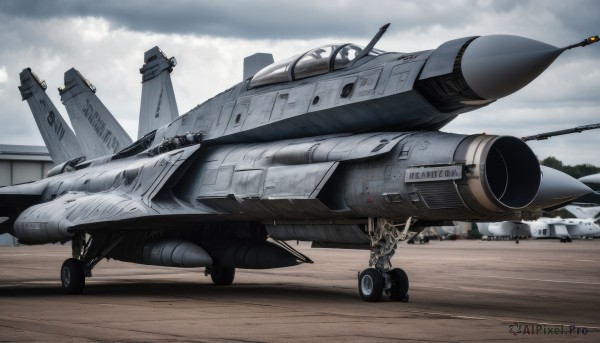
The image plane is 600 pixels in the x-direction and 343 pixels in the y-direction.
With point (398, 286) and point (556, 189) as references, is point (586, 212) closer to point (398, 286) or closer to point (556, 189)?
point (556, 189)

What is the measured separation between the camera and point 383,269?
12062 millimetres

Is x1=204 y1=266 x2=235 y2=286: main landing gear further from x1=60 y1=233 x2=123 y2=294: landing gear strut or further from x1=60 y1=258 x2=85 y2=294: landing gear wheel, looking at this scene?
x1=60 y1=258 x2=85 y2=294: landing gear wheel

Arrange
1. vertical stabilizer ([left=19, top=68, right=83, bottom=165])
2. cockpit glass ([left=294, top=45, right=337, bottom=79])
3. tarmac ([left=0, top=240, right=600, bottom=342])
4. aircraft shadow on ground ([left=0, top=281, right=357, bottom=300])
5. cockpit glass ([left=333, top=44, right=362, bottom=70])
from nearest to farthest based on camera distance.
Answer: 1. tarmac ([left=0, top=240, right=600, bottom=342])
2. cockpit glass ([left=333, top=44, right=362, bottom=70])
3. cockpit glass ([left=294, top=45, right=337, bottom=79])
4. aircraft shadow on ground ([left=0, top=281, right=357, bottom=300])
5. vertical stabilizer ([left=19, top=68, right=83, bottom=165])

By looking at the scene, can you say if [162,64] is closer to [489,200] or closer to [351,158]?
[351,158]

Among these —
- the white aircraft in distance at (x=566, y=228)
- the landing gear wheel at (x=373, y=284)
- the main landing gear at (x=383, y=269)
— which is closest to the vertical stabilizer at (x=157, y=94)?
the main landing gear at (x=383, y=269)

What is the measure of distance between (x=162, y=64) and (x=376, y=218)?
8.75 m

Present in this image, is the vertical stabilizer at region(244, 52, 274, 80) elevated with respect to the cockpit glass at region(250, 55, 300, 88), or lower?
elevated

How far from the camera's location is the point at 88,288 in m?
Answer: 16.4

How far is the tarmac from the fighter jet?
900mm

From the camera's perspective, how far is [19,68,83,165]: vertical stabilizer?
20266 millimetres

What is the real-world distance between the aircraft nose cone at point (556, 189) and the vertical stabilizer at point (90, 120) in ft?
33.6

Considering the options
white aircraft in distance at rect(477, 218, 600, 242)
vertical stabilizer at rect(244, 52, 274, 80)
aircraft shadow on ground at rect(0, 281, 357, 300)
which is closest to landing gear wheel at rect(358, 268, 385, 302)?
aircraft shadow on ground at rect(0, 281, 357, 300)

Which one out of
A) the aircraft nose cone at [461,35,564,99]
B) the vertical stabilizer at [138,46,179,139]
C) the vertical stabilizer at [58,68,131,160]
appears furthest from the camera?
the vertical stabilizer at [58,68,131,160]

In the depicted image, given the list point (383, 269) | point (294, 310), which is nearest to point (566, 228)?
point (383, 269)
